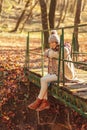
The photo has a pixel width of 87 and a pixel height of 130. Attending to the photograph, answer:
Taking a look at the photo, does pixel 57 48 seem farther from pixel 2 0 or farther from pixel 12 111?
pixel 2 0

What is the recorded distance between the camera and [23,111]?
1306 centimetres

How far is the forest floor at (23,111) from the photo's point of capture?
39.8 ft

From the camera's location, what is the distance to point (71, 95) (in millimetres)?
8883

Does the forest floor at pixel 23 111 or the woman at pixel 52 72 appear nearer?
the woman at pixel 52 72

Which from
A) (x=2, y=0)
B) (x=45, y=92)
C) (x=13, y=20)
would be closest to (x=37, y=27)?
(x=13, y=20)

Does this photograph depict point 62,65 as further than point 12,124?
No

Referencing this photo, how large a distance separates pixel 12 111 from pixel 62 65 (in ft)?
14.8

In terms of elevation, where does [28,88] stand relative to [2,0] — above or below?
below

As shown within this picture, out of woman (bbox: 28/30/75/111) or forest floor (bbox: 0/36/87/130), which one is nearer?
woman (bbox: 28/30/75/111)

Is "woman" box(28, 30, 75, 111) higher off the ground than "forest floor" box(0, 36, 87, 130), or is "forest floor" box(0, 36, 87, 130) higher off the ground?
"woman" box(28, 30, 75, 111)

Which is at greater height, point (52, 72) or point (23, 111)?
point (52, 72)

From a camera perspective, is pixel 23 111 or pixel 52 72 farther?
pixel 23 111

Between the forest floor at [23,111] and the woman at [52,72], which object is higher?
the woman at [52,72]

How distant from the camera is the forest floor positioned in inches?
477
